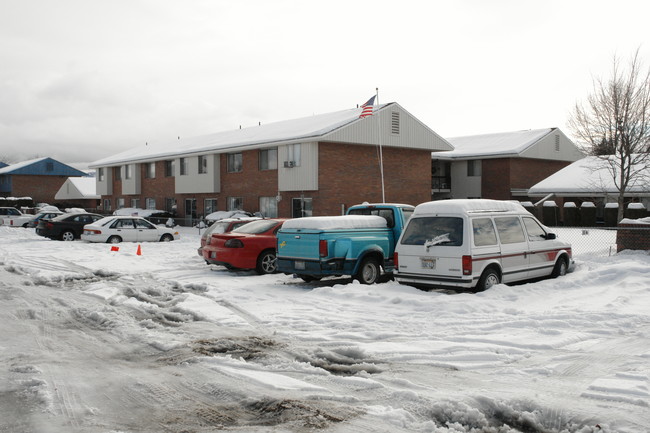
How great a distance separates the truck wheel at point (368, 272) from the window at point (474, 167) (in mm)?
35949

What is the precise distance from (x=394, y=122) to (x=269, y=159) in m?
7.67

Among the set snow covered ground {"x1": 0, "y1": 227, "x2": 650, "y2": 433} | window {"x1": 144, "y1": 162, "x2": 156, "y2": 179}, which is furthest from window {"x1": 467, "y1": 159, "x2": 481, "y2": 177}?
snow covered ground {"x1": 0, "y1": 227, "x2": 650, "y2": 433}

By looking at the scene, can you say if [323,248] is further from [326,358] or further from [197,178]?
[197,178]

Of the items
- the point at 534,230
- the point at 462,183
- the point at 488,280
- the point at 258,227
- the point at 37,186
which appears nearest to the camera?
the point at 488,280

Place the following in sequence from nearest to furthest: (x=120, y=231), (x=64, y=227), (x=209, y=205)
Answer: (x=120, y=231)
(x=64, y=227)
(x=209, y=205)

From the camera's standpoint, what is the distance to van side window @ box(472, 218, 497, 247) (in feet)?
39.2

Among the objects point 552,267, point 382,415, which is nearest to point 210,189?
point 552,267

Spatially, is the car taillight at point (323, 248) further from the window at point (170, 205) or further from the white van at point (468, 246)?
the window at point (170, 205)

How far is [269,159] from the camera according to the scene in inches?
1452

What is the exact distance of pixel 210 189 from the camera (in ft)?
135

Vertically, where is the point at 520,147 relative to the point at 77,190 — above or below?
above

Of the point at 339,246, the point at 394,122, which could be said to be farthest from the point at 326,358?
the point at 394,122

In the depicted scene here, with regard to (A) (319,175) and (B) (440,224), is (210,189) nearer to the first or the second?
(A) (319,175)

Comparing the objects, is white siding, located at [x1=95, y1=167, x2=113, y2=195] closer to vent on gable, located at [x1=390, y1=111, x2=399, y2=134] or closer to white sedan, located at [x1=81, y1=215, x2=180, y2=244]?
vent on gable, located at [x1=390, y1=111, x2=399, y2=134]
